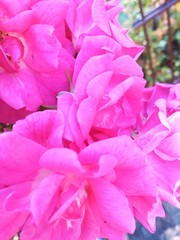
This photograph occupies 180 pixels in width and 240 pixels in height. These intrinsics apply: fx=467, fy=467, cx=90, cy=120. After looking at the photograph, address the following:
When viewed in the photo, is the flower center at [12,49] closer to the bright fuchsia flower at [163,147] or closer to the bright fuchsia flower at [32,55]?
the bright fuchsia flower at [32,55]

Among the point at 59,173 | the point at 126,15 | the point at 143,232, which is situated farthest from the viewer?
the point at 126,15

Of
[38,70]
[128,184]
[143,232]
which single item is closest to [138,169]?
[128,184]

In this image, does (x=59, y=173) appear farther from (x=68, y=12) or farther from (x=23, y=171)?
(x=68, y=12)

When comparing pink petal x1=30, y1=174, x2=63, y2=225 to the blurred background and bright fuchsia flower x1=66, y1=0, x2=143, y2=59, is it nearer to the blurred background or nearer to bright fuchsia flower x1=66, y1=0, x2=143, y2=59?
bright fuchsia flower x1=66, y1=0, x2=143, y2=59

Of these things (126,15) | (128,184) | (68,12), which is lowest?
(126,15)

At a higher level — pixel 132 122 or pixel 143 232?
pixel 132 122

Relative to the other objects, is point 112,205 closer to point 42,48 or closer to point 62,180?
point 62,180
